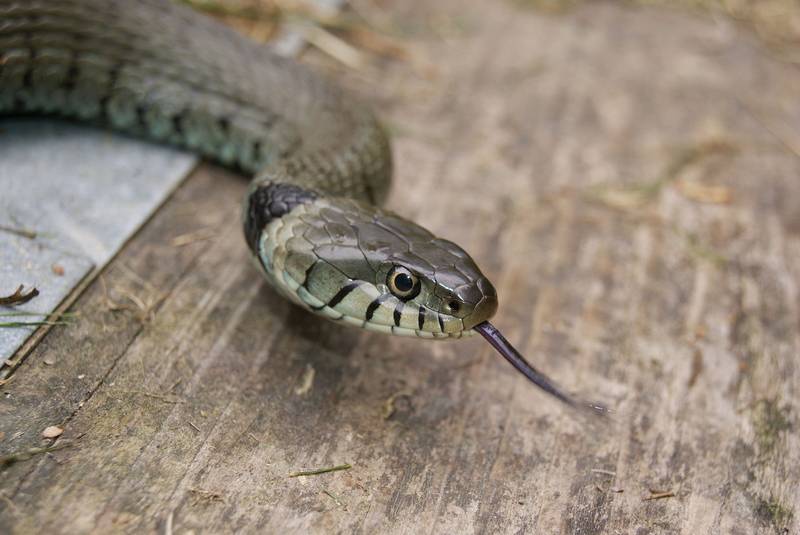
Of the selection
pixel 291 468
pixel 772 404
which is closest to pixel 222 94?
pixel 291 468

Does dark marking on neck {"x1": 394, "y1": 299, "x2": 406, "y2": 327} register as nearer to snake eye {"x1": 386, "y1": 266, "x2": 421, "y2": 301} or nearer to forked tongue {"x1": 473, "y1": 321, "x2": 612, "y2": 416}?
snake eye {"x1": 386, "y1": 266, "x2": 421, "y2": 301}

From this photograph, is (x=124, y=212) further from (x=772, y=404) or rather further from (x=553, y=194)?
(x=772, y=404)

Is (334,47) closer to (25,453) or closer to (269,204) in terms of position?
(269,204)

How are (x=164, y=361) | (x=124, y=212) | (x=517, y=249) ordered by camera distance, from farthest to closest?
(x=517, y=249) < (x=124, y=212) < (x=164, y=361)

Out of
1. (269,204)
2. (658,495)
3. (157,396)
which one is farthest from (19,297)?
(658,495)

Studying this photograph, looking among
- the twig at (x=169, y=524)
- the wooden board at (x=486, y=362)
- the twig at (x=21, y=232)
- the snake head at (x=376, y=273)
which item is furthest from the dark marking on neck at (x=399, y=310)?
the twig at (x=21, y=232)

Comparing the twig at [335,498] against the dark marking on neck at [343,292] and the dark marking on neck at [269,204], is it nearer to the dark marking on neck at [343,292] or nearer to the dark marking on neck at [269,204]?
the dark marking on neck at [343,292]
